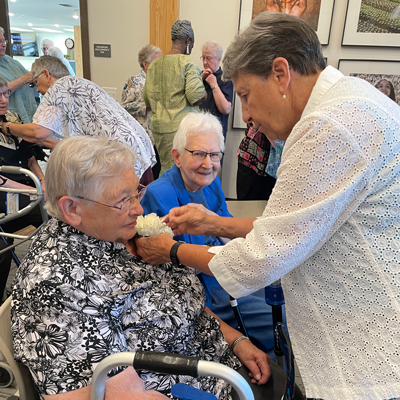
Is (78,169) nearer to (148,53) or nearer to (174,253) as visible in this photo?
(174,253)

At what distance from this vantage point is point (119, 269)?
3.90 feet

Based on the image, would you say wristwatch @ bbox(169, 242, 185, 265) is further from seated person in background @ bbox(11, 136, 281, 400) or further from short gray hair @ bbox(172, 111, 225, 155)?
short gray hair @ bbox(172, 111, 225, 155)

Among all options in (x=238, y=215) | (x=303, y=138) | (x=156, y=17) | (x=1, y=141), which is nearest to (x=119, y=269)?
(x=303, y=138)

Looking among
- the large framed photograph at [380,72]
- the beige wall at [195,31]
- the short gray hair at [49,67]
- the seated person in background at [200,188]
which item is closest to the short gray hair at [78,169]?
the seated person in background at [200,188]

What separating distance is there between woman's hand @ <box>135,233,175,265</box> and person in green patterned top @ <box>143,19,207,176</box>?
7.24ft

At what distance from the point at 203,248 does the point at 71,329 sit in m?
0.46

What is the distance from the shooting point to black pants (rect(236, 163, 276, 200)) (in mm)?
3260

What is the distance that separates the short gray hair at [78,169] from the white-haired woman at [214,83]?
260 centimetres

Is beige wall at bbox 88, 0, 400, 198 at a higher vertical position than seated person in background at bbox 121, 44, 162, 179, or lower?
higher

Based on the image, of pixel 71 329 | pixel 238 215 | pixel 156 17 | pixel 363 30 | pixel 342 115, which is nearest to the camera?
pixel 342 115

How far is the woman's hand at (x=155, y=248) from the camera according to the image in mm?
1238

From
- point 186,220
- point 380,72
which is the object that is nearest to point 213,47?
point 380,72

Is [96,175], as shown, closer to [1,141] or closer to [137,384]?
[137,384]

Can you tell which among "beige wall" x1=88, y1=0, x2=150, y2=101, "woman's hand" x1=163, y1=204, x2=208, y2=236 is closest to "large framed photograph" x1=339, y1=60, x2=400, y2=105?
"beige wall" x1=88, y1=0, x2=150, y2=101
